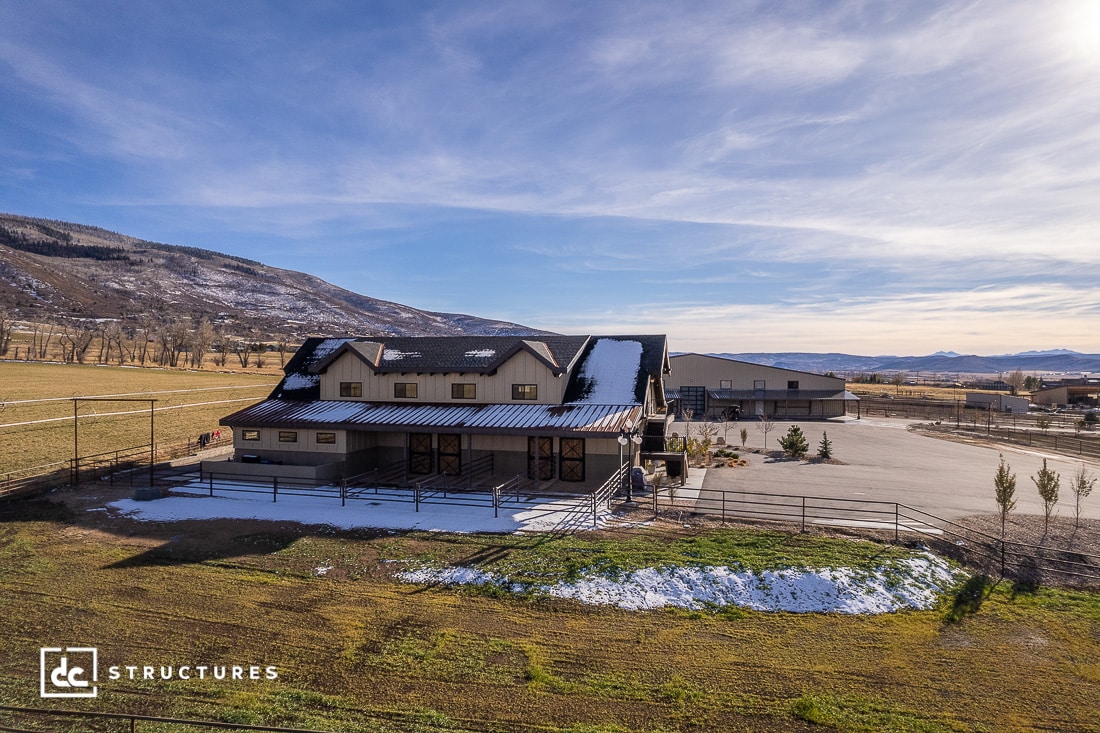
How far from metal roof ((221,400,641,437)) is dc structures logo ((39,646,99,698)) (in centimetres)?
1480

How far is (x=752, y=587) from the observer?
14.3 meters

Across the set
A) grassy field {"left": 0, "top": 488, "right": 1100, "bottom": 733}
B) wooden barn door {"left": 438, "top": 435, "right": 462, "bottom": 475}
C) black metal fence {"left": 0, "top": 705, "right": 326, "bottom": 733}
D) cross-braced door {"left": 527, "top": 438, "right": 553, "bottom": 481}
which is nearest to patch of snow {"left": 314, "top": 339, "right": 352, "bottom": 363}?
wooden barn door {"left": 438, "top": 435, "right": 462, "bottom": 475}

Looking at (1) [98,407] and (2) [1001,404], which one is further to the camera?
(2) [1001,404]

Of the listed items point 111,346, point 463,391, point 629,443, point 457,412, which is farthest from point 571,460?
point 111,346

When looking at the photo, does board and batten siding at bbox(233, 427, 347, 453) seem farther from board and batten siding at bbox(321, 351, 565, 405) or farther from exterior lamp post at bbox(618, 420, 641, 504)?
exterior lamp post at bbox(618, 420, 641, 504)

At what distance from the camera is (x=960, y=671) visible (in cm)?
1076

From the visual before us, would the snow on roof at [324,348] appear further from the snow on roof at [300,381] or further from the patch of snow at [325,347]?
the snow on roof at [300,381]

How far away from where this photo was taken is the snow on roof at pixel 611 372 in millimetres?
27344

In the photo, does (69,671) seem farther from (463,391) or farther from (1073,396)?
(1073,396)

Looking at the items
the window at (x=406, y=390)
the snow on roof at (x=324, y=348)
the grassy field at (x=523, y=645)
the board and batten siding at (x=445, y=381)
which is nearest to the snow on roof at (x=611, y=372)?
the board and batten siding at (x=445, y=381)

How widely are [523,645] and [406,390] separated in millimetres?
19108

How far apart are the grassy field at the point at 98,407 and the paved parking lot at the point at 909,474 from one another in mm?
33988

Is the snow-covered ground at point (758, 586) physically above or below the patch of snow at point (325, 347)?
below

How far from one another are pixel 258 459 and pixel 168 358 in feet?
258
